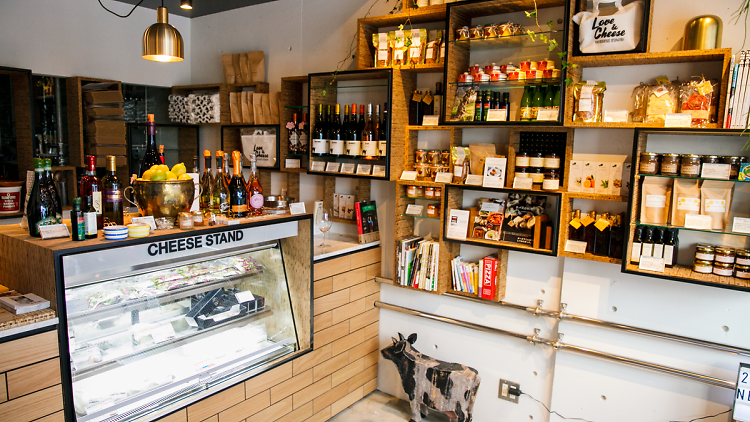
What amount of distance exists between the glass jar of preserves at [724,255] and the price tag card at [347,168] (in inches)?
84.7

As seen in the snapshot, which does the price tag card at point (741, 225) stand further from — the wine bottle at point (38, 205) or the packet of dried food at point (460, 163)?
the wine bottle at point (38, 205)

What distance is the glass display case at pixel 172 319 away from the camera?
2148 millimetres

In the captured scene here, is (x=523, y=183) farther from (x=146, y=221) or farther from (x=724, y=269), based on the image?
(x=146, y=221)

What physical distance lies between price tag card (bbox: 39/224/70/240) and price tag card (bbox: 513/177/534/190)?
2280mm

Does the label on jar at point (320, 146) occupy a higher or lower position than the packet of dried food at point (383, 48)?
lower

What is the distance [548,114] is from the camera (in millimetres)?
2744

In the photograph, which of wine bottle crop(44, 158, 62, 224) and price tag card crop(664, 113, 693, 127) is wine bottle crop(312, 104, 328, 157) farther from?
price tag card crop(664, 113, 693, 127)

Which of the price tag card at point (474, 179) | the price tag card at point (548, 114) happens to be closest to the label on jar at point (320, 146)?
the price tag card at point (474, 179)

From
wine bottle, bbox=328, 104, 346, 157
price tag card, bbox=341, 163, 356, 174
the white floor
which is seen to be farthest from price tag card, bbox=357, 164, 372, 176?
the white floor

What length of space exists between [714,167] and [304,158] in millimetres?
2740

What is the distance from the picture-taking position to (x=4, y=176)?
3.94 metres

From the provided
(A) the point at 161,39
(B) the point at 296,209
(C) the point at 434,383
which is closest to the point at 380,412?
(C) the point at 434,383

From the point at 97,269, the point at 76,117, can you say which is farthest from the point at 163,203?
the point at 76,117

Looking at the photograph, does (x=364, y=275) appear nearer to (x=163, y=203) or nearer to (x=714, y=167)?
(x=163, y=203)
